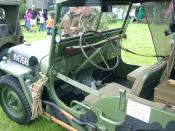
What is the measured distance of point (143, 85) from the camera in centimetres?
300

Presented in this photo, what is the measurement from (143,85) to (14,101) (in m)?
1.93

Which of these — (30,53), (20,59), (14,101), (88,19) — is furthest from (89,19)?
(14,101)

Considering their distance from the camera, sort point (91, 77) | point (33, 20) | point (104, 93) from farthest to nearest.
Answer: point (33, 20) → point (91, 77) → point (104, 93)

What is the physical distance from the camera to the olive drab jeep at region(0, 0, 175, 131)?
9.20 feet

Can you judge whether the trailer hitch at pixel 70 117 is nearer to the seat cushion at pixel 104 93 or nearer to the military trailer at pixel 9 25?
the seat cushion at pixel 104 93

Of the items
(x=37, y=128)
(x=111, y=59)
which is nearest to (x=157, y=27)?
(x=111, y=59)

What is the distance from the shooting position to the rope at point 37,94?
11.7ft

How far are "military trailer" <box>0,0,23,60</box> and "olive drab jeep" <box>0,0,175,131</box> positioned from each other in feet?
8.69

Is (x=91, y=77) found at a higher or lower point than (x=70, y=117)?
higher

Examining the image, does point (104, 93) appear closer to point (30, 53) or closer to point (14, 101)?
point (30, 53)

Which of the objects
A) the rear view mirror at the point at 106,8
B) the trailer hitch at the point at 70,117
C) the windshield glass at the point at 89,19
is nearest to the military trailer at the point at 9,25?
the windshield glass at the point at 89,19

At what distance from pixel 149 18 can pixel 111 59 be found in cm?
91

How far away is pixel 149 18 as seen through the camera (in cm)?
404

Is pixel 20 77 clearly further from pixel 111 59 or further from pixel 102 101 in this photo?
pixel 111 59
